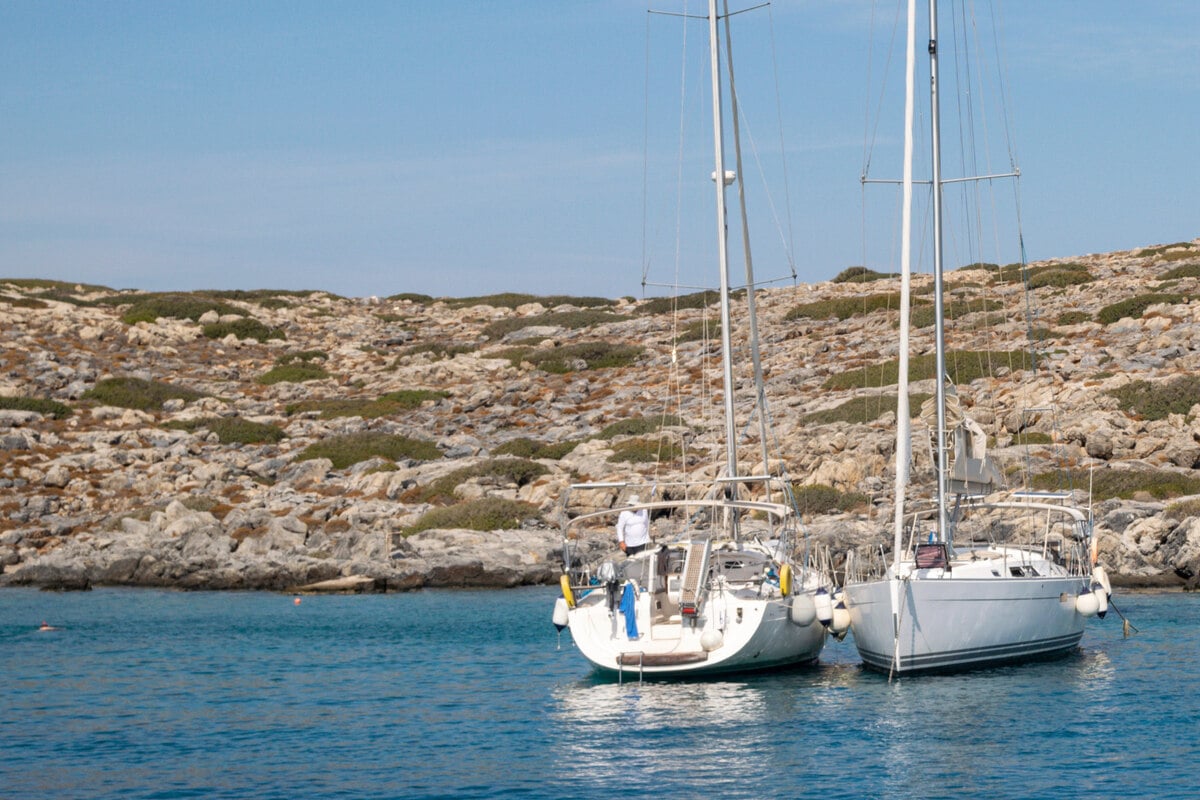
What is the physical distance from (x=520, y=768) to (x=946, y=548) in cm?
927

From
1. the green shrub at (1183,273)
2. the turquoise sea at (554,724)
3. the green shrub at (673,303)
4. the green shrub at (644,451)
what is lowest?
the turquoise sea at (554,724)

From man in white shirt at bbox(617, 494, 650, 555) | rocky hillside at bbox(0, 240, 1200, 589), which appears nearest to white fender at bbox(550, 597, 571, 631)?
man in white shirt at bbox(617, 494, 650, 555)

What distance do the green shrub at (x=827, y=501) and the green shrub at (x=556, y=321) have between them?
150ft

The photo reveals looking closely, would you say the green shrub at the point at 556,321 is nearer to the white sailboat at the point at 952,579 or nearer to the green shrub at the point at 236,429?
the green shrub at the point at 236,429

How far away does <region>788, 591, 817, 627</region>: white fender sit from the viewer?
26.2m

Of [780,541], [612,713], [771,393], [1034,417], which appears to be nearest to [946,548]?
[780,541]

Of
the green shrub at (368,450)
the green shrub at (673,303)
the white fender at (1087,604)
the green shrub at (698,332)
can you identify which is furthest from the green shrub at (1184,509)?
the green shrub at (673,303)

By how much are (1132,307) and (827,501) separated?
2723 cm

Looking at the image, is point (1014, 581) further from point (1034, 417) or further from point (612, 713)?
point (1034, 417)

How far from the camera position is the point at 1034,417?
50.1m

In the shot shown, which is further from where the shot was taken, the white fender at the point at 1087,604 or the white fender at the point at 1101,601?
the white fender at the point at 1101,601

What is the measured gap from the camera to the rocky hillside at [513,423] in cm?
4691

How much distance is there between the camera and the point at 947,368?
5828cm

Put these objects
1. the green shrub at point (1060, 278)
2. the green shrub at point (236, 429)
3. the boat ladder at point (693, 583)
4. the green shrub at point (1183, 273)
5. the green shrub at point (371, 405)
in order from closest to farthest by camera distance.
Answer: the boat ladder at point (693, 583) < the green shrub at point (236, 429) < the green shrub at point (371, 405) < the green shrub at point (1183, 273) < the green shrub at point (1060, 278)
